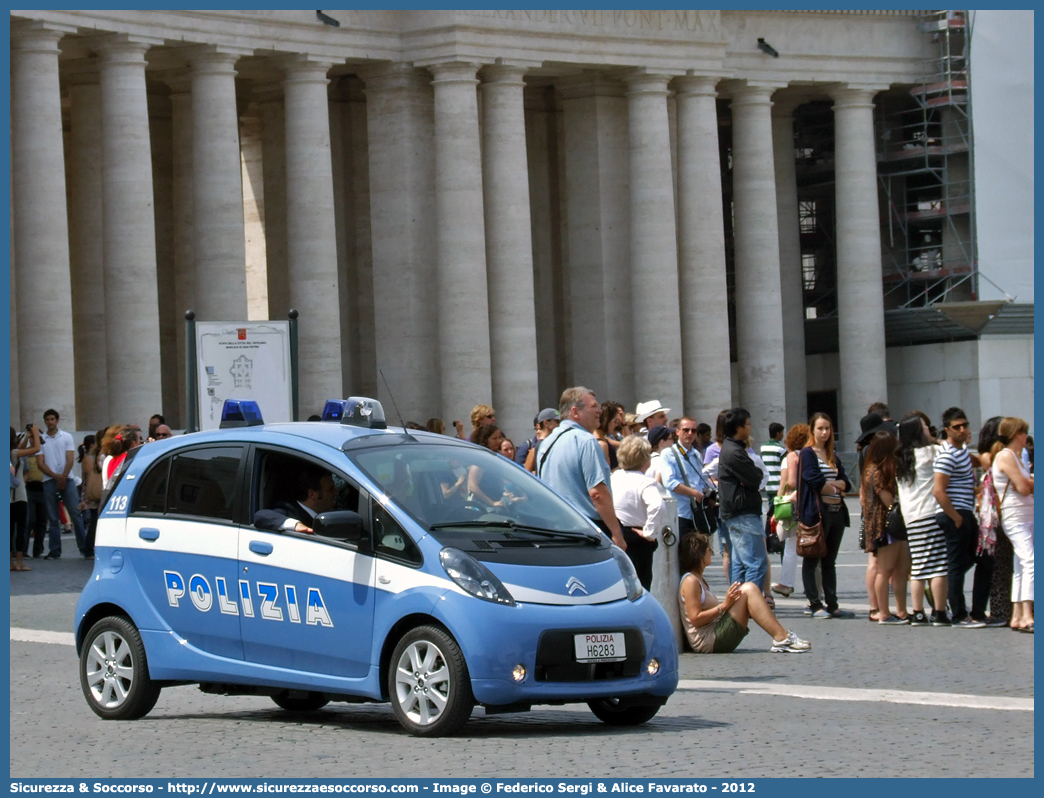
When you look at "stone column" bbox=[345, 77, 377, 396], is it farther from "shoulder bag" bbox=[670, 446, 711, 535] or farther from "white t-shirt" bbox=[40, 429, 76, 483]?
"shoulder bag" bbox=[670, 446, 711, 535]

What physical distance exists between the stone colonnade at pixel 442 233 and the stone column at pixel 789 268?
0.21 feet

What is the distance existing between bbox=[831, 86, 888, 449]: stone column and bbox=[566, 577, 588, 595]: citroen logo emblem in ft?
110

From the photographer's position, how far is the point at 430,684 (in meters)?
9.23

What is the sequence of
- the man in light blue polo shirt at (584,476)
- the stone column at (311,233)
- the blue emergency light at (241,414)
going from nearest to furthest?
the blue emergency light at (241,414), the man in light blue polo shirt at (584,476), the stone column at (311,233)

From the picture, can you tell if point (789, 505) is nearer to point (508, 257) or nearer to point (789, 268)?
point (508, 257)

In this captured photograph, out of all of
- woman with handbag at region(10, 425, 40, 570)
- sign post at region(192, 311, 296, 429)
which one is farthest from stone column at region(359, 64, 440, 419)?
sign post at region(192, 311, 296, 429)

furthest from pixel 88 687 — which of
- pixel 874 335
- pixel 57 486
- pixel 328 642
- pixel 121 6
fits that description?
pixel 874 335

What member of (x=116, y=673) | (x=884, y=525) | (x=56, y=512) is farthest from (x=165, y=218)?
(x=116, y=673)

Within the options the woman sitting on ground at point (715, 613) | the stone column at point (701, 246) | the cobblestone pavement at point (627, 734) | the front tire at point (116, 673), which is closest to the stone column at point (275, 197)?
the stone column at point (701, 246)

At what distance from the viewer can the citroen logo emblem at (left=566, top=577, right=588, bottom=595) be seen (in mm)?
9477

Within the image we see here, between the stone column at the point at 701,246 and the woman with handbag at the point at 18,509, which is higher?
the stone column at the point at 701,246

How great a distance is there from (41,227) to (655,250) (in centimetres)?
1339

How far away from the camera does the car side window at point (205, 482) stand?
10.1 m

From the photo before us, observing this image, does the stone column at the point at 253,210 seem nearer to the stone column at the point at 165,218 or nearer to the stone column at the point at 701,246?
the stone column at the point at 165,218
